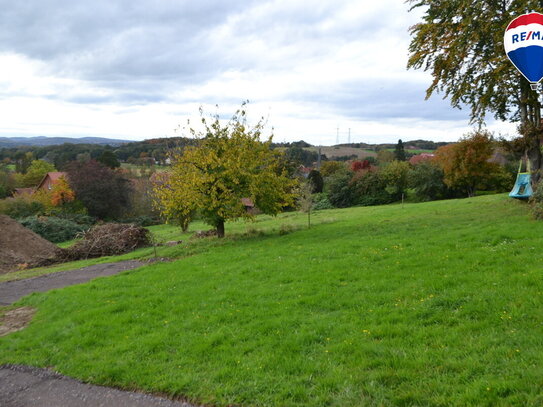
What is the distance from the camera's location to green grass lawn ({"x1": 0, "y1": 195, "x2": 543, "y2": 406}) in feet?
17.2

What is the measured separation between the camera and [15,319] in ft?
36.5

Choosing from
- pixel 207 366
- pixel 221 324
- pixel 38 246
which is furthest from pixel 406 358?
pixel 38 246

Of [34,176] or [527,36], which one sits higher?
[527,36]

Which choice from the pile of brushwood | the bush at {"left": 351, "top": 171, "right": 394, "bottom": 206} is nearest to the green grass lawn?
the pile of brushwood

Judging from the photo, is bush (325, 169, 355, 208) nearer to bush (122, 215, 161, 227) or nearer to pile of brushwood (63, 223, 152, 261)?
bush (122, 215, 161, 227)

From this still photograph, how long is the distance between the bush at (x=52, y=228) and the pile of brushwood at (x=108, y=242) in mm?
15148

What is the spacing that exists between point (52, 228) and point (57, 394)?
38881 mm

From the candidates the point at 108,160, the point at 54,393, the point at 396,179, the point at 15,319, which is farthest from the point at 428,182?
the point at 108,160

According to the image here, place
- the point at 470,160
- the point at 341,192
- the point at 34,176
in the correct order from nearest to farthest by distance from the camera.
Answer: the point at 470,160
the point at 341,192
the point at 34,176

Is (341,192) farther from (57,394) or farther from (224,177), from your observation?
(57,394)

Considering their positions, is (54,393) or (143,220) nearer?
(54,393)

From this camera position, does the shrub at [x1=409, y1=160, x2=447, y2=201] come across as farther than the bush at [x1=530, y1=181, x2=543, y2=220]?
Yes

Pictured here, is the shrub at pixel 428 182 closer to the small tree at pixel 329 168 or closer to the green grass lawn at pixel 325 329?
the small tree at pixel 329 168

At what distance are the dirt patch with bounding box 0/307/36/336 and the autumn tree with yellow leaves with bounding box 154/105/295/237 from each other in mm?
8597
